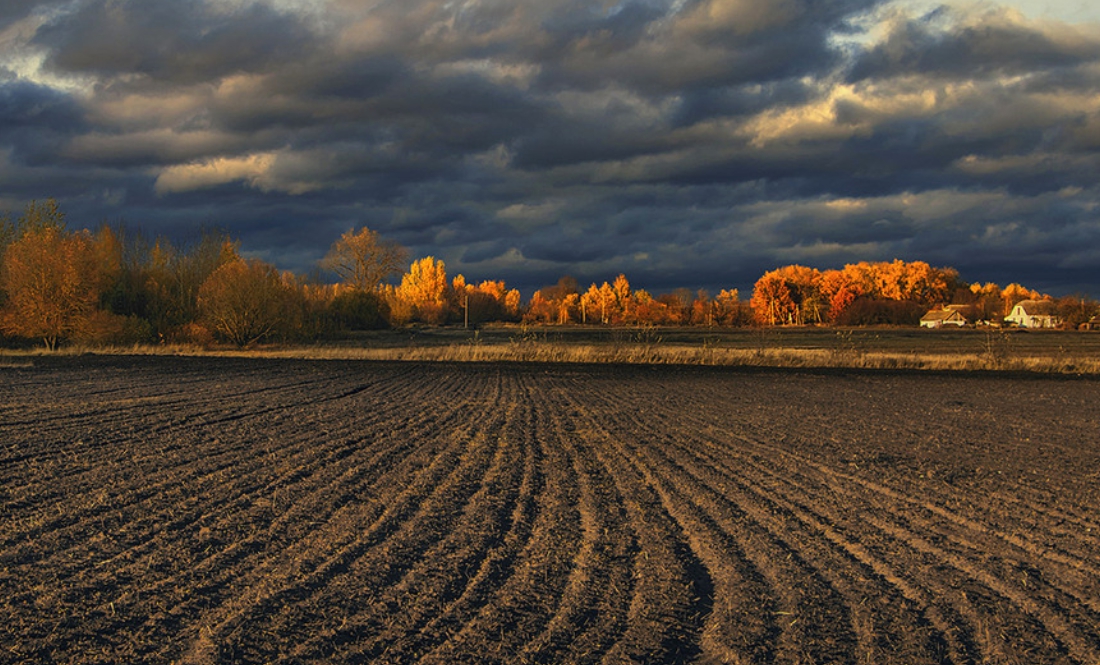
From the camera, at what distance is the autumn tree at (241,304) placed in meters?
49.5

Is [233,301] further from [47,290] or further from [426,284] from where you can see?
[426,284]

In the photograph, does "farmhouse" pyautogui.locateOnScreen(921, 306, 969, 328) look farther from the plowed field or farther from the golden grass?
the plowed field

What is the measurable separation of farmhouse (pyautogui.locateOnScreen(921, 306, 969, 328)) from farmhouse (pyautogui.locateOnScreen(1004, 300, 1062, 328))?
7.30m

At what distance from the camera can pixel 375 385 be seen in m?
25.1

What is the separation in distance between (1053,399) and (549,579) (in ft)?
67.5

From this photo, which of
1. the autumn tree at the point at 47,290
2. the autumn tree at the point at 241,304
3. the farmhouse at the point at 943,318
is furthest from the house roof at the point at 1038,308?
the autumn tree at the point at 47,290

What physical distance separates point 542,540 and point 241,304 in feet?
150

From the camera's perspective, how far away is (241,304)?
49.7m

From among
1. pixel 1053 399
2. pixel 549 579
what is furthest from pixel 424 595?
pixel 1053 399

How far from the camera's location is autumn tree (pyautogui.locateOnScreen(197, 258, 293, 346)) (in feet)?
162

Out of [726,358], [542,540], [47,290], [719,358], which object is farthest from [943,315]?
[542,540]

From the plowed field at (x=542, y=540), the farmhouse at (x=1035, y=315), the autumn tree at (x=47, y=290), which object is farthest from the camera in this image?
the farmhouse at (x=1035, y=315)

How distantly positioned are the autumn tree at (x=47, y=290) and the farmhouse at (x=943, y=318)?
93079 mm

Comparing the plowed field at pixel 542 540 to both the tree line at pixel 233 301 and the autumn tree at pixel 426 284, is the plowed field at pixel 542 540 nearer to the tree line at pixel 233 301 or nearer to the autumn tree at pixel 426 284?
the tree line at pixel 233 301
